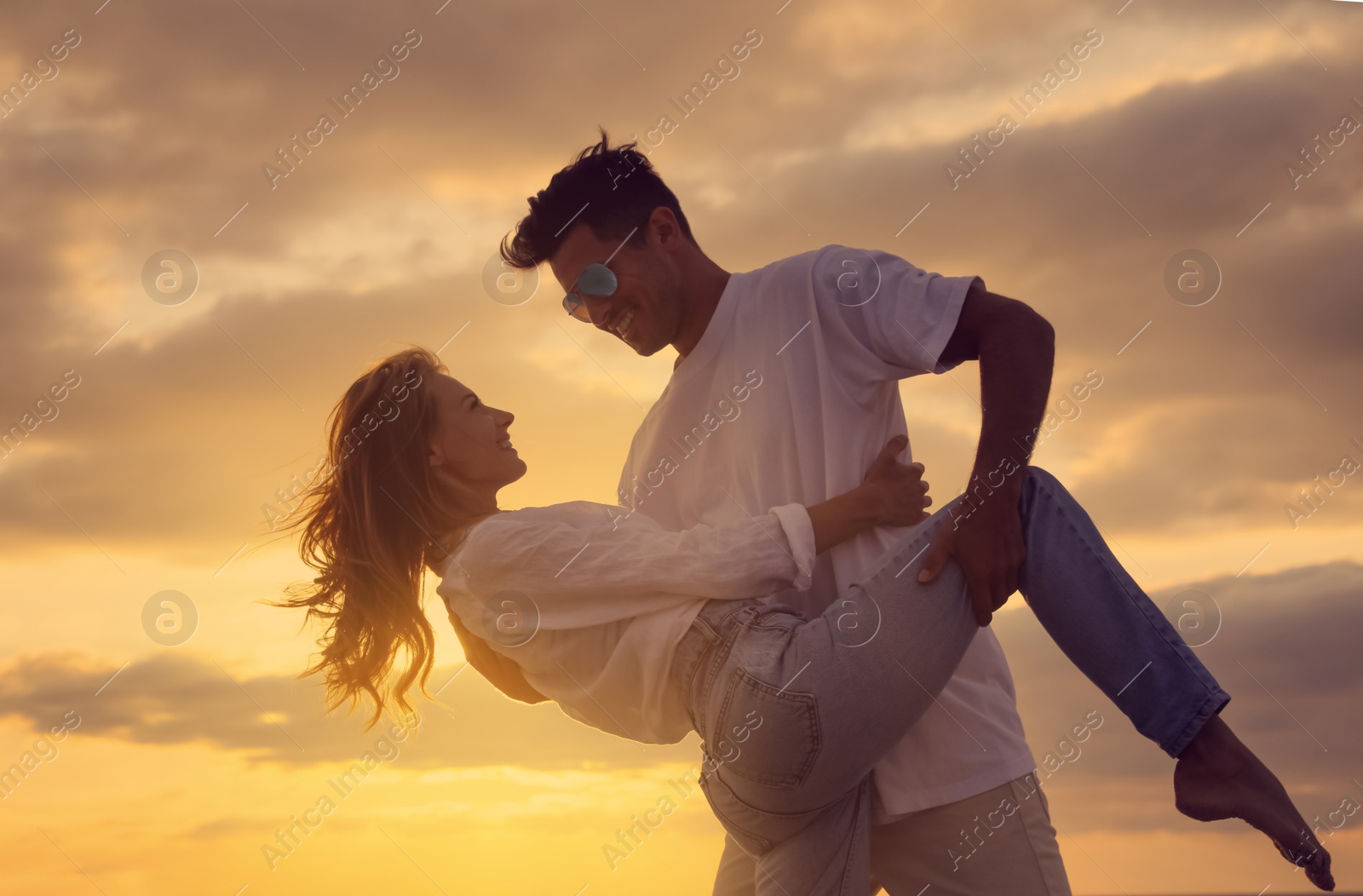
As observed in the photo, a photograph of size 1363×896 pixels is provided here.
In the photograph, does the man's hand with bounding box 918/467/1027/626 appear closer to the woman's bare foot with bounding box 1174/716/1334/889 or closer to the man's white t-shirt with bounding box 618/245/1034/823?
the man's white t-shirt with bounding box 618/245/1034/823

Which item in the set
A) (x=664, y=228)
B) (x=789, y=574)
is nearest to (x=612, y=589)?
(x=789, y=574)

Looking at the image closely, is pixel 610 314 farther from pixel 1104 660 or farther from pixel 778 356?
pixel 1104 660

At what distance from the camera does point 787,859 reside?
6.20ft

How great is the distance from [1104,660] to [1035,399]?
0.45m

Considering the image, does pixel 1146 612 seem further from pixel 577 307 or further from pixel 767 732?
pixel 577 307

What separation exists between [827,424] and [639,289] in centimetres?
60

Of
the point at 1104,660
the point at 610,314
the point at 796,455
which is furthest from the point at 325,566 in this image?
the point at 1104,660

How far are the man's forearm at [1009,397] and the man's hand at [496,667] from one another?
103 cm

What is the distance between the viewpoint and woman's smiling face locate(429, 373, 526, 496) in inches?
93.7

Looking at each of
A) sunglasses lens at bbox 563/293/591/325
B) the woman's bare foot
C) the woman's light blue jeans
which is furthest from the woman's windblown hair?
the woman's bare foot

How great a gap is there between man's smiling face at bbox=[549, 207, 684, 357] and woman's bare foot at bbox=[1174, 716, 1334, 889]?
4.43 feet

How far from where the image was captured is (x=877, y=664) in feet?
5.70

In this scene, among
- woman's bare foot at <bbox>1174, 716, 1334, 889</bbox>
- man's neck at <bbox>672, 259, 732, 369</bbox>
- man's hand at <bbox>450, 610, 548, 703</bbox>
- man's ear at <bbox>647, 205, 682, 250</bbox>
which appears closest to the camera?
woman's bare foot at <bbox>1174, 716, 1334, 889</bbox>

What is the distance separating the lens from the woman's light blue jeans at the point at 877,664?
1725 mm
